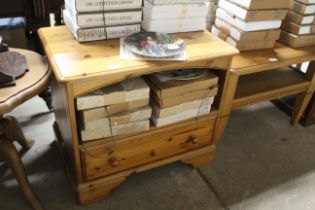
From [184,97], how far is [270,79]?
69 cm

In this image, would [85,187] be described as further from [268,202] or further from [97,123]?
[268,202]

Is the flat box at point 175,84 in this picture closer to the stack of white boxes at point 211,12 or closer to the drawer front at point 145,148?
the drawer front at point 145,148

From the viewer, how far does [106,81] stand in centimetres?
95

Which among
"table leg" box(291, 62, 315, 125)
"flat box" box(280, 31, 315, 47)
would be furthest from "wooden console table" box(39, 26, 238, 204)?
"table leg" box(291, 62, 315, 125)

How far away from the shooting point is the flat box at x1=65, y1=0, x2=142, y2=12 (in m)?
1.02

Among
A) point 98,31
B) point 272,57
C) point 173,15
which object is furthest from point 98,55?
point 272,57

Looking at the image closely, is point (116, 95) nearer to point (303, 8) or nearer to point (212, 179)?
point (212, 179)

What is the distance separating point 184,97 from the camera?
1.16 metres

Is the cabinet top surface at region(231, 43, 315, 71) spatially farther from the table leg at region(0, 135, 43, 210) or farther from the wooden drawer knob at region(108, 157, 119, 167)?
the table leg at region(0, 135, 43, 210)

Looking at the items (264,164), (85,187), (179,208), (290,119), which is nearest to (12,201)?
(85,187)

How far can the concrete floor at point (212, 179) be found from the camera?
4.17ft

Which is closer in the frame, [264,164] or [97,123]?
[97,123]

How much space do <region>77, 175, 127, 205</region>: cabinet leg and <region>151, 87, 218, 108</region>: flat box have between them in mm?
356

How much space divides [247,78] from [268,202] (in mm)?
642
